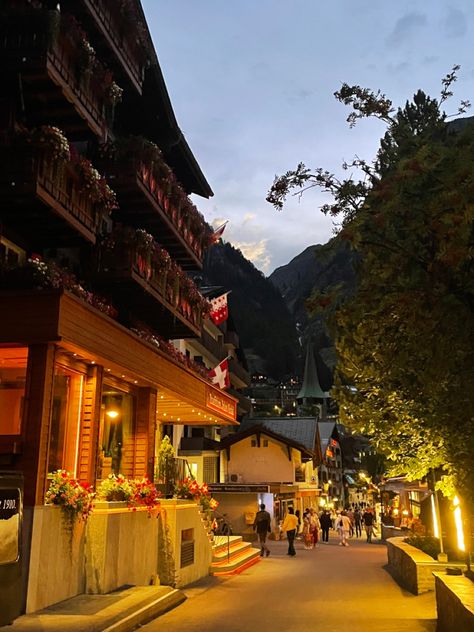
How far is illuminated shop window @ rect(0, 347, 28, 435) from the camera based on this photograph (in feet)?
41.5

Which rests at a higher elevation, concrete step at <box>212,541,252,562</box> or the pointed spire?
the pointed spire

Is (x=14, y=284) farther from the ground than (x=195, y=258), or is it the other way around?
(x=195, y=258)

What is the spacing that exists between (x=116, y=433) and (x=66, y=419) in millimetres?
4124

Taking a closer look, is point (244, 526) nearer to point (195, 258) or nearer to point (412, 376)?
point (195, 258)

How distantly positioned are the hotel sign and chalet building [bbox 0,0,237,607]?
0.85m

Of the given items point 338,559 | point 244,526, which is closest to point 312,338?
point 244,526

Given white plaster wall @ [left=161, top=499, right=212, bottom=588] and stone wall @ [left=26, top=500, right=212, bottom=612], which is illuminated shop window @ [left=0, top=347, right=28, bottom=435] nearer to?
stone wall @ [left=26, top=500, right=212, bottom=612]

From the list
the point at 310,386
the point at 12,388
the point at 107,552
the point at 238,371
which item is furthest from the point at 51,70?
the point at 310,386

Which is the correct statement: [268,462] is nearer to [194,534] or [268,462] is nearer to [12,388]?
[194,534]

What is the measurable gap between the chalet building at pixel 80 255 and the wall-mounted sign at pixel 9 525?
7.88 ft

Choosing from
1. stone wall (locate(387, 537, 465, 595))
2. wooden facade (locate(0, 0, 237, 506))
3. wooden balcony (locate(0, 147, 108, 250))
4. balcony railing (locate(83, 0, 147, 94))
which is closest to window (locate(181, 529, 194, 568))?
wooden facade (locate(0, 0, 237, 506))

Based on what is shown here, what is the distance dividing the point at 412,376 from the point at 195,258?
13.9 meters

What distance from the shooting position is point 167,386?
18.1 m

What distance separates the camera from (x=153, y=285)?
1909cm
